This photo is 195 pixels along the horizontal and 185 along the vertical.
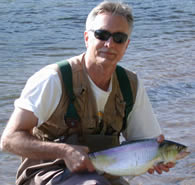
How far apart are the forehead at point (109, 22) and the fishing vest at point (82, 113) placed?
25 cm

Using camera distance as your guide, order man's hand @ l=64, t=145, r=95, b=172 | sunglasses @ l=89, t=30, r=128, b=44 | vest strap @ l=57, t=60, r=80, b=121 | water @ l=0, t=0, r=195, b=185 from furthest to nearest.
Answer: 1. water @ l=0, t=0, r=195, b=185
2. sunglasses @ l=89, t=30, r=128, b=44
3. vest strap @ l=57, t=60, r=80, b=121
4. man's hand @ l=64, t=145, r=95, b=172

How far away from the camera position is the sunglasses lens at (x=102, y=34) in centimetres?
336

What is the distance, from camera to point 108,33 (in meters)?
3.37

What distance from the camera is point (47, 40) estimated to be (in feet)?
37.9

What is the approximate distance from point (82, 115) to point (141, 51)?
23.3ft

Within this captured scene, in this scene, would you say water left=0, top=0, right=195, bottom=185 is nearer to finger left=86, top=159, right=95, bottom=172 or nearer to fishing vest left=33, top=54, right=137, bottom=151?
fishing vest left=33, top=54, right=137, bottom=151

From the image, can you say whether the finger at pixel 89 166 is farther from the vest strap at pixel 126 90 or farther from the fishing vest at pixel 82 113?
the vest strap at pixel 126 90

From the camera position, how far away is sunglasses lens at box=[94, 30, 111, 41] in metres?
3.36

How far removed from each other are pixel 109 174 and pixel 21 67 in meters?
5.58

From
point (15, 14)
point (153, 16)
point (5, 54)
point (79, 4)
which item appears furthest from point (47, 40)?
point (79, 4)

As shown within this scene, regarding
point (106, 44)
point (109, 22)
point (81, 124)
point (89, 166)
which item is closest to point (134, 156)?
point (89, 166)

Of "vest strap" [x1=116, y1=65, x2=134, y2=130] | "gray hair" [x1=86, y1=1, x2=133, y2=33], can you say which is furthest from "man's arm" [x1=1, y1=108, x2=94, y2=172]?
"gray hair" [x1=86, y1=1, x2=133, y2=33]

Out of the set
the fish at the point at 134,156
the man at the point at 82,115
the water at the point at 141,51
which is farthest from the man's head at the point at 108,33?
the water at the point at 141,51

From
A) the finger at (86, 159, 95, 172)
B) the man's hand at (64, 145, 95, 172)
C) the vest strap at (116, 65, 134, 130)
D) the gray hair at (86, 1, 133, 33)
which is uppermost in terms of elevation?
the gray hair at (86, 1, 133, 33)
